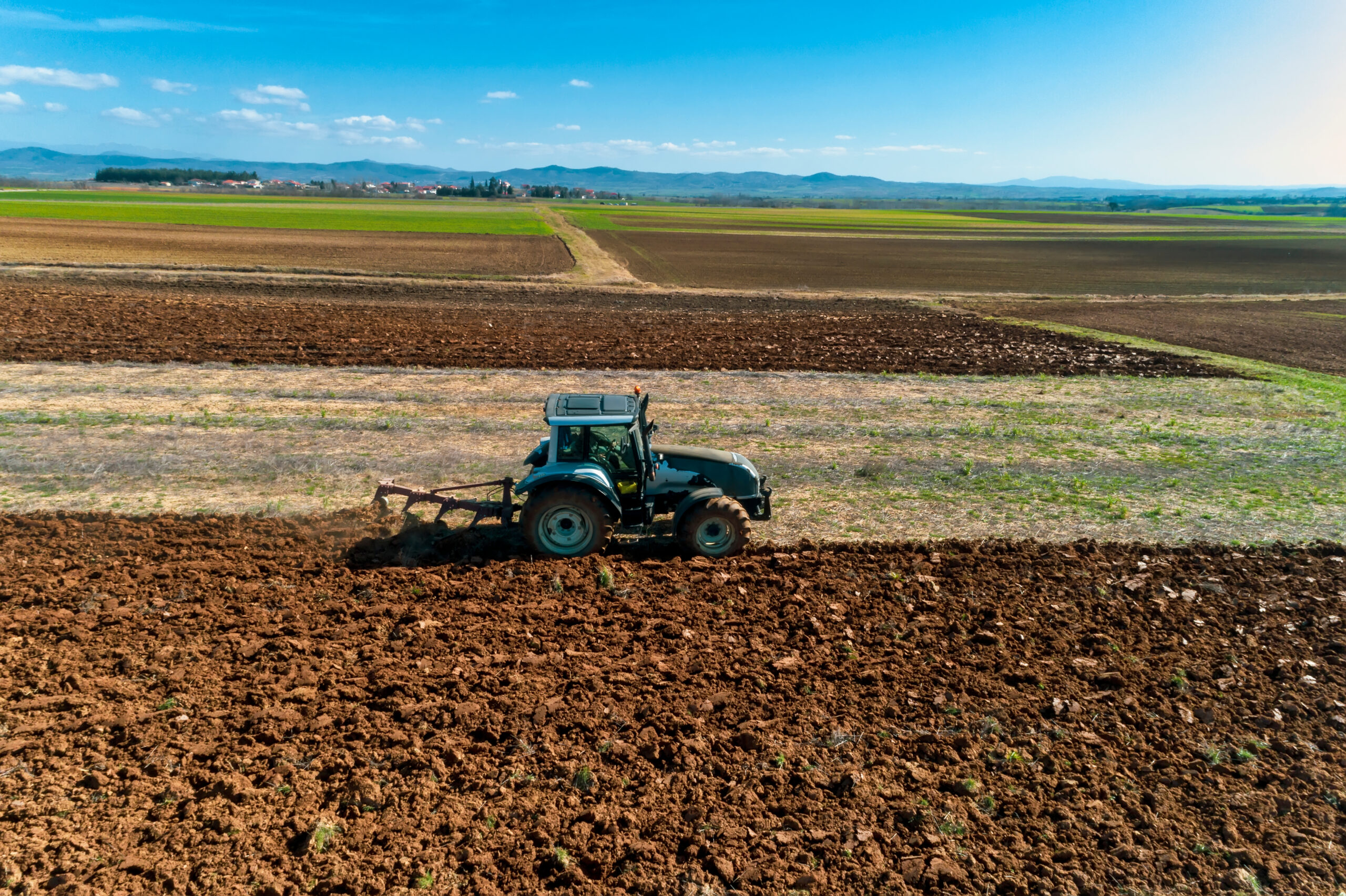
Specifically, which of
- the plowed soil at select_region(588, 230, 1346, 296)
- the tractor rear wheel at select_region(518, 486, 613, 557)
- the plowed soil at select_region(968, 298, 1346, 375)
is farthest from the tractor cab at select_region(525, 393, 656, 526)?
the plowed soil at select_region(588, 230, 1346, 296)

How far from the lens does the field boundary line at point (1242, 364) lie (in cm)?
2254

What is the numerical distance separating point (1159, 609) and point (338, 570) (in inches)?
388

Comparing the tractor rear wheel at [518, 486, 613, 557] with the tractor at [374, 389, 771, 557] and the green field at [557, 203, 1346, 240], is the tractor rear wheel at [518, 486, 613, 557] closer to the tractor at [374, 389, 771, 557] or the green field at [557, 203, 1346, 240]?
the tractor at [374, 389, 771, 557]

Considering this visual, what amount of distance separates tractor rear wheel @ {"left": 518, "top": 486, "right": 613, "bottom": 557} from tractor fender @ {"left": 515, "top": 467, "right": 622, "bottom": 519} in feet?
0.25

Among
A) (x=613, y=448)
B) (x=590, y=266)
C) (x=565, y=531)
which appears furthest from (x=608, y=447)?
(x=590, y=266)

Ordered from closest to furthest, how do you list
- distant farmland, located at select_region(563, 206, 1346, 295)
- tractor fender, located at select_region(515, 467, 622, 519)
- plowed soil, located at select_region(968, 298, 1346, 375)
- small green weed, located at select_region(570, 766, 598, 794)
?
small green weed, located at select_region(570, 766, 598, 794), tractor fender, located at select_region(515, 467, 622, 519), plowed soil, located at select_region(968, 298, 1346, 375), distant farmland, located at select_region(563, 206, 1346, 295)

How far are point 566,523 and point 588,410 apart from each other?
1458 mm

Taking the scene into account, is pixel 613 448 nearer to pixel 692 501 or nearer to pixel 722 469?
pixel 692 501

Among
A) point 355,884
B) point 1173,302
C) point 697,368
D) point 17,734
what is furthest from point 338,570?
point 1173,302

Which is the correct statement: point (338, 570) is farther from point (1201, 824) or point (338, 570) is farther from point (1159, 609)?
point (1159, 609)

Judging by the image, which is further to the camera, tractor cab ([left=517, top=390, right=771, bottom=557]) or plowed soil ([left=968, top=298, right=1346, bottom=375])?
plowed soil ([left=968, top=298, right=1346, bottom=375])

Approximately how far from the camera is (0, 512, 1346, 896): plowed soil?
224 inches

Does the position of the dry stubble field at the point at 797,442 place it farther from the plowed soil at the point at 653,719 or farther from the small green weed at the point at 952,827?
the small green weed at the point at 952,827

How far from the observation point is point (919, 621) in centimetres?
914
